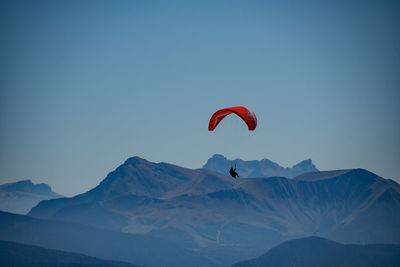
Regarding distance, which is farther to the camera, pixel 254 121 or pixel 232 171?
pixel 254 121

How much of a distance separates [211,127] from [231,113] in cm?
505

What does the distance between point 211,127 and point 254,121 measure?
33.2ft

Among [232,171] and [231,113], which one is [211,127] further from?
[232,171]

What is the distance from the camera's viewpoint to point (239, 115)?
108062 millimetres

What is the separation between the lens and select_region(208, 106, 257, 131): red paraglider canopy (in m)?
108

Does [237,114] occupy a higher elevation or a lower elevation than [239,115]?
higher

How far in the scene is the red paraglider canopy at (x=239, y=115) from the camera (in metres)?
108

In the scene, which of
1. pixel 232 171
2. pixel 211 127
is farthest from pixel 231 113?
pixel 232 171

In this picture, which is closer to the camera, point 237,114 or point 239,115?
point 239,115

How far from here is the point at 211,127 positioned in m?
114

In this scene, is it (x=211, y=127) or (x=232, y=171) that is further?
(x=211, y=127)

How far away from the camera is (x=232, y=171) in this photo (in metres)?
102

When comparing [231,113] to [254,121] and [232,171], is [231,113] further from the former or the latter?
[232,171]

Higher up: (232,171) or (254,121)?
(254,121)
